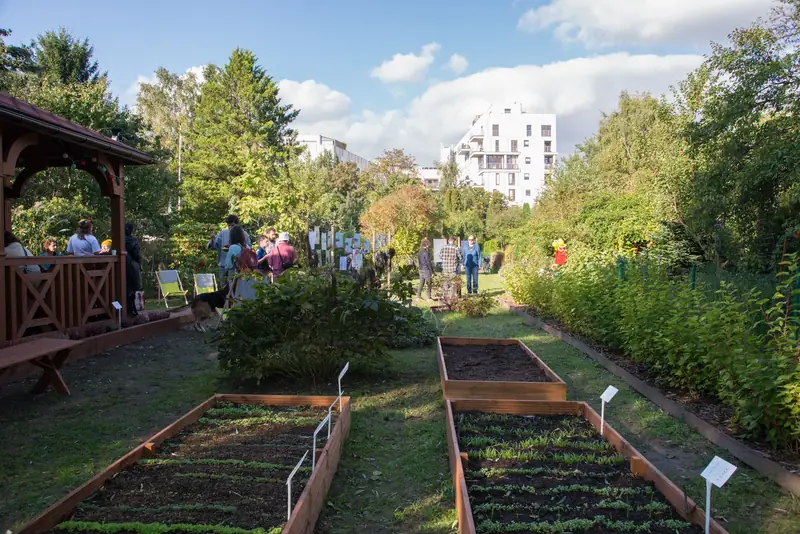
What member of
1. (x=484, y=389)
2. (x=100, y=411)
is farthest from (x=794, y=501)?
(x=100, y=411)

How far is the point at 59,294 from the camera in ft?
26.5

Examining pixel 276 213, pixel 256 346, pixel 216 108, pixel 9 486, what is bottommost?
pixel 9 486

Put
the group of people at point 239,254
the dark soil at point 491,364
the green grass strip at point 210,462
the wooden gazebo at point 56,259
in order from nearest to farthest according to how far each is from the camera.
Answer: the green grass strip at point 210,462 < the dark soil at point 491,364 < the wooden gazebo at point 56,259 < the group of people at point 239,254

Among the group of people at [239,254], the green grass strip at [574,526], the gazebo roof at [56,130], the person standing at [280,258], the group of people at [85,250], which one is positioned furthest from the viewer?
the person standing at [280,258]

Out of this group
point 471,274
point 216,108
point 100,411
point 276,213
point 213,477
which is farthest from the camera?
point 216,108

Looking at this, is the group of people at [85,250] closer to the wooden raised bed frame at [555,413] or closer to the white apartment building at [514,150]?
the wooden raised bed frame at [555,413]

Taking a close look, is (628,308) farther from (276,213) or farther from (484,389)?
(276,213)

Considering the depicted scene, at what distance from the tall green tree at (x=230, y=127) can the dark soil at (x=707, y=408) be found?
27.6 metres

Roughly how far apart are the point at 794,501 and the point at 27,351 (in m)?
6.23

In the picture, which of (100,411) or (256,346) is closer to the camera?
(100,411)

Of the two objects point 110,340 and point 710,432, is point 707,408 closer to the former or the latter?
point 710,432

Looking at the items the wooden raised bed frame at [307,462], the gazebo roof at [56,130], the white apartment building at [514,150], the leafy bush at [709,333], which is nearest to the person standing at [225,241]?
the gazebo roof at [56,130]

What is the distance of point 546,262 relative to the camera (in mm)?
15008

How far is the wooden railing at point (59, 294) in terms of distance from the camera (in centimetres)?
693
